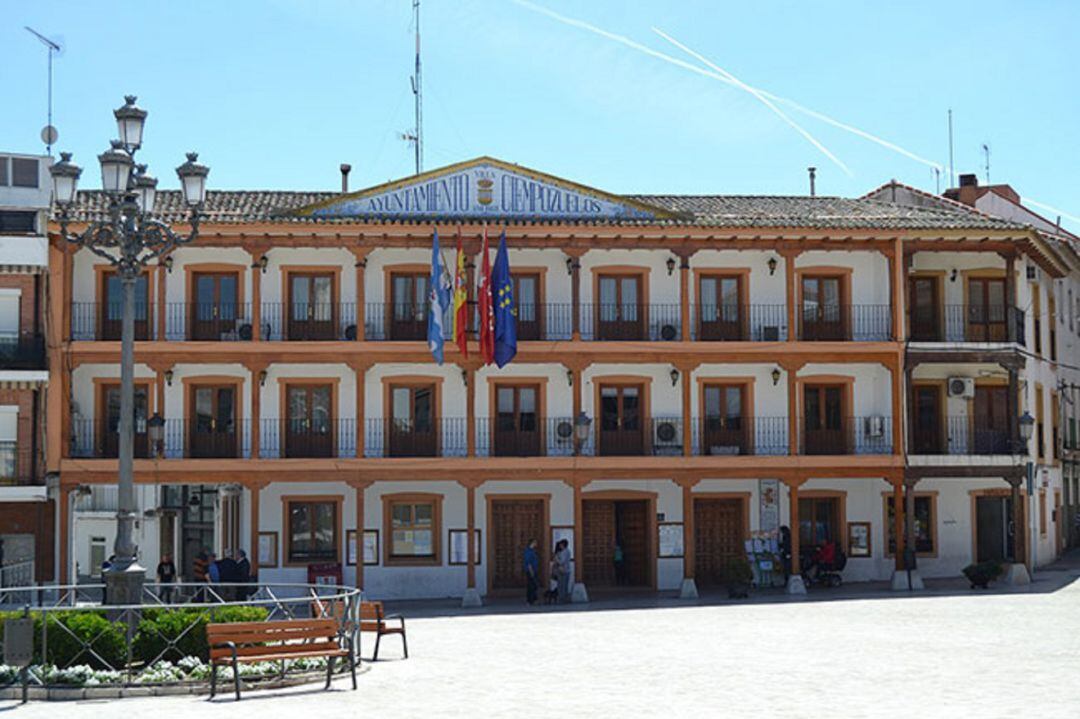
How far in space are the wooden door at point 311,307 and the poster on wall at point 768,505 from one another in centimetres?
1092

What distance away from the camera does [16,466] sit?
3522 centimetres

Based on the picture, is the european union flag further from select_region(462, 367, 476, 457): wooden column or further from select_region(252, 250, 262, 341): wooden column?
select_region(252, 250, 262, 341): wooden column

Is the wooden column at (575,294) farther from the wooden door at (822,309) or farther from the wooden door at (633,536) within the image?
the wooden door at (822,309)

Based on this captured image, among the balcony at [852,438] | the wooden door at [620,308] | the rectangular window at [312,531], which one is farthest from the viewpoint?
the balcony at [852,438]

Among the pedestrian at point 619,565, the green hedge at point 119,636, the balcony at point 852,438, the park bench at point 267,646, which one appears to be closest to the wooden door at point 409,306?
the pedestrian at point 619,565

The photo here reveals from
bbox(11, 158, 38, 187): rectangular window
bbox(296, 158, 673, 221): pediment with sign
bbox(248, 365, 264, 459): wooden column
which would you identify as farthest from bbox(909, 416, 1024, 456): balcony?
bbox(11, 158, 38, 187): rectangular window

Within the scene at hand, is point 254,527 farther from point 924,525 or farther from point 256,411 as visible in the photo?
point 924,525

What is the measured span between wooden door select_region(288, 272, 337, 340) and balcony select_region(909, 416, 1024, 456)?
1432cm

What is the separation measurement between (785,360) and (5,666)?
2242 centimetres

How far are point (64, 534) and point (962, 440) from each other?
2119 cm

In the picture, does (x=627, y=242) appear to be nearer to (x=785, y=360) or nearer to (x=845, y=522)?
(x=785, y=360)

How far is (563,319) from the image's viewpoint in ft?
119

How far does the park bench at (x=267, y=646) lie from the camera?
17.1m

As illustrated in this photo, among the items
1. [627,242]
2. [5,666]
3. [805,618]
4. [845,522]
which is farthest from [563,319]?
[5,666]
